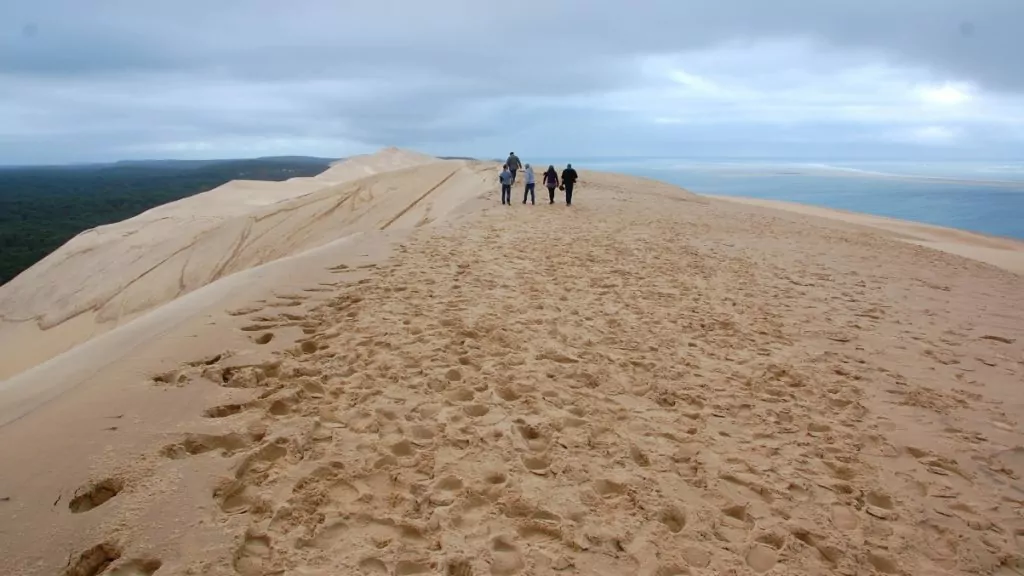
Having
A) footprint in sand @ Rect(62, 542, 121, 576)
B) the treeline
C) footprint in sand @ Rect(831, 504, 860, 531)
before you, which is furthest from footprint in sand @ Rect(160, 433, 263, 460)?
the treeline

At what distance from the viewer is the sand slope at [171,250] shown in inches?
551

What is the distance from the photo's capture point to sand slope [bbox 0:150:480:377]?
1398 cm

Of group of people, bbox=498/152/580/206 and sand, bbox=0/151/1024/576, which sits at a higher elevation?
group of people, bbox=498/152/580/206

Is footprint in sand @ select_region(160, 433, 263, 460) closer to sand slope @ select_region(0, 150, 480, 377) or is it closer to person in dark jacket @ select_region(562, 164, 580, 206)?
sand slope @ select_region(0, 150, 480, 377)

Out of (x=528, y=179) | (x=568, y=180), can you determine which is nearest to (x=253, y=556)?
(x=528, y=179)

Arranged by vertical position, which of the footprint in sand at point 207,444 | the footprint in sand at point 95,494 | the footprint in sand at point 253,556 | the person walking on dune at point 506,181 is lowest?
the footprint in sand at point 253,556

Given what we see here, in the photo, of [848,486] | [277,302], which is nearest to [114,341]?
[277,302]

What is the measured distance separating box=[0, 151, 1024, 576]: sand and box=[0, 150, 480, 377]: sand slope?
30.5 feet

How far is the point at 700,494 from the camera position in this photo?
3.27 metres

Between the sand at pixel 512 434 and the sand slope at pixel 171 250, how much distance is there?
930cm

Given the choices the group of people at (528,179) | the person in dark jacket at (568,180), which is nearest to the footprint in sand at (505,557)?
the group of people at (528,179)

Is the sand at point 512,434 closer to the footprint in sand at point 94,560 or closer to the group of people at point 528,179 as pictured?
the footprint in sand at point 94,560

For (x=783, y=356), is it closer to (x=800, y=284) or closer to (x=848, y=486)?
(x=848, y=486)

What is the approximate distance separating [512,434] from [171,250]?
16.0 meters
